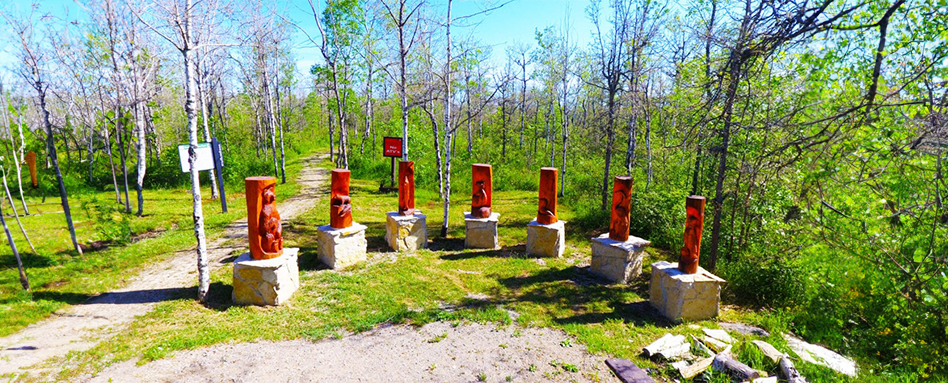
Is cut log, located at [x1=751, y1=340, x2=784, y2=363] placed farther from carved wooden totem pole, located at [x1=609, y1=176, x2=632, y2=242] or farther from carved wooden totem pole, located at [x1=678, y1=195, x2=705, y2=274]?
carved wooden totem pole, located at [x1=609, y1=176, x2=632, y2=242]

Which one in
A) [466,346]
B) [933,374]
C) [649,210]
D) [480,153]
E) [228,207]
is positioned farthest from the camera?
[480,153]

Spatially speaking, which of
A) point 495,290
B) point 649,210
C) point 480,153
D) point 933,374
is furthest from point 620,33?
point 480,153

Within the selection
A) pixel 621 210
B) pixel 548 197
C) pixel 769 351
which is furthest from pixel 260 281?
pixel 769 351

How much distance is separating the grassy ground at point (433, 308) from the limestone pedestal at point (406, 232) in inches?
10.3

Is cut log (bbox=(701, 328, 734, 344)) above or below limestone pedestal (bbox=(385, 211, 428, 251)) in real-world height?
below

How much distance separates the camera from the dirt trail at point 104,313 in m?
4.89

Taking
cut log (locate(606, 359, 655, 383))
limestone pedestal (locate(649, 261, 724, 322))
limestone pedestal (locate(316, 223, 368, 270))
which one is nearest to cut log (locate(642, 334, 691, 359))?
cut log (locate(606, 359, 655, 383))

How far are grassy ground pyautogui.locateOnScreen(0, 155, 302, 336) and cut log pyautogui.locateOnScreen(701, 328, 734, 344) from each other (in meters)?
9.06

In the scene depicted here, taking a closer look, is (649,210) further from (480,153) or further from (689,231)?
(480,153)

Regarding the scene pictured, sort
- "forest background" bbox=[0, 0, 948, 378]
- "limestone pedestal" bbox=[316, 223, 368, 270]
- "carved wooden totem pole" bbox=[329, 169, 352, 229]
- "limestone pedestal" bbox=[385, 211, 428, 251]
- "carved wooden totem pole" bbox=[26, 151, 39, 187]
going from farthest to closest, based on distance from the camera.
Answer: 1. "carved wooden totem pole" bbox=[26, 151, 39, 187]
2. "limestone pedestal" bbox=[385, 211, 428, 251]
3. "carved wooden totem pole" bbox=[329, 169, 352, 229]
4. "limestone pedestal" bbox=[316, 223, 368, 270]
5. "forest background" bbox=[0, 0, 948, 378]

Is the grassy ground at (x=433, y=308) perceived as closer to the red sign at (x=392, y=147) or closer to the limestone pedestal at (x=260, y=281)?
the limestone pedestal at (x=260, y=281)

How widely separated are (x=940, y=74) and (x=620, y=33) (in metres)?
7.51

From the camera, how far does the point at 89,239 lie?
370 inches

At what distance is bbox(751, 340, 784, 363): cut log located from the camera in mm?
4723
